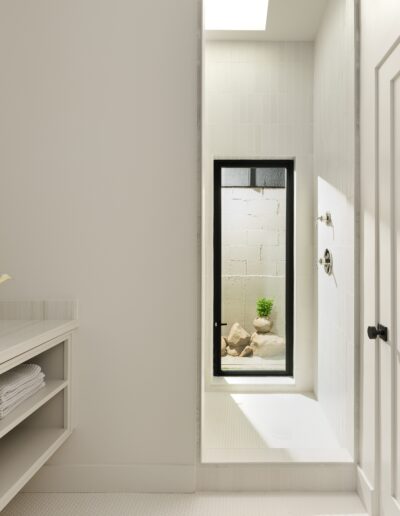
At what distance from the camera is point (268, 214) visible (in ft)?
10.9

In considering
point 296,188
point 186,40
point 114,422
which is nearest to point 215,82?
point 296,188

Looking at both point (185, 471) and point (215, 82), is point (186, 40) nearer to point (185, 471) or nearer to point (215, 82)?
point (215, 82)

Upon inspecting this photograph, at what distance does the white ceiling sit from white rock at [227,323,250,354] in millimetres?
2039

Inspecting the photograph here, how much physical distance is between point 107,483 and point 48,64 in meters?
1.96

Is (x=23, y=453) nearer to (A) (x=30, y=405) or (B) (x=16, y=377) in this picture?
(A) (x=30, y=405)

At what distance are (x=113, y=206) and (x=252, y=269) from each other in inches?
58.1

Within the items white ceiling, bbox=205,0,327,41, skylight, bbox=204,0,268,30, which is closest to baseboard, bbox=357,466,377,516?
white ceiling, bbox=205,0,327,41

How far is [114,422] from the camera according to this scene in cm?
212

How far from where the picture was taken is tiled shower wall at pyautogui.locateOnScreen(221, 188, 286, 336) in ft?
10.8

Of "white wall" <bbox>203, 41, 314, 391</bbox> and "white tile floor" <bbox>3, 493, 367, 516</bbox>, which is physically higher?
"white wall" <bbox>203, 41, 314, 391</bbox>

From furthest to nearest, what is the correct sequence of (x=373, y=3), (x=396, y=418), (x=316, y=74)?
(x=316, y=74)
(x=373, y=3)
(x=396, y=418)

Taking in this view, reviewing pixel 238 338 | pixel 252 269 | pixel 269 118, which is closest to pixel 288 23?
pixel 269 118

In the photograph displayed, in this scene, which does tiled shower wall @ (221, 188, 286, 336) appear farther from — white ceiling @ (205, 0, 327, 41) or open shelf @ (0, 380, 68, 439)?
open shelf @ (0, 380, 68, 439)

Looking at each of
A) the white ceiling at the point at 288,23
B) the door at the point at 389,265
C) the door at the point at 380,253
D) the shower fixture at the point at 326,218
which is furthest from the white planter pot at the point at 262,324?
the white ceiling at the point at 288,23
